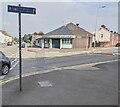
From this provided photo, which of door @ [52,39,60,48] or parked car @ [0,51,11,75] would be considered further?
door @ [52,39,60,48]

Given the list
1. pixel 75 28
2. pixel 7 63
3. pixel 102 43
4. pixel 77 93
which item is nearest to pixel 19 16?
pixel 77 93

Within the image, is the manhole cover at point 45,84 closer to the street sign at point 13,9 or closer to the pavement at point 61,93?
the pavement at point 61,93

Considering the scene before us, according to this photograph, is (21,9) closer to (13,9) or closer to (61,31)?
(13,9)

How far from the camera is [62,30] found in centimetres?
5584

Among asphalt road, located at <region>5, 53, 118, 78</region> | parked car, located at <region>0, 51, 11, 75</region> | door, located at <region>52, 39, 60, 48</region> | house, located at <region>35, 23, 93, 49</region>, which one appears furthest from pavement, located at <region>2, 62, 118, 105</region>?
door, located at <region>52, 39, 60, 48</region>

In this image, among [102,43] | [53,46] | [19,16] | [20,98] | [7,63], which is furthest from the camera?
[102,43]

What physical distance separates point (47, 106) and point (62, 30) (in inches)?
1969

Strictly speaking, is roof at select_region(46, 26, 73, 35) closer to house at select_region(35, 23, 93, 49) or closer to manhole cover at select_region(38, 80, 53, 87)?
house at select_region(35, 23, 93, 49)

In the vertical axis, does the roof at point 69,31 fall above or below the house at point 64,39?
above

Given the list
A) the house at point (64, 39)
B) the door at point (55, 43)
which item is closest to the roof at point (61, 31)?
the house at point (64, 39)

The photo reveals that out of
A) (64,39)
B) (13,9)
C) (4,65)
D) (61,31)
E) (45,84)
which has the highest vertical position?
(61,31)

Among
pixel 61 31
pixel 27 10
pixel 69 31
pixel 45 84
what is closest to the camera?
pixel 27 10

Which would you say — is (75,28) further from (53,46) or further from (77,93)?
(77,93)

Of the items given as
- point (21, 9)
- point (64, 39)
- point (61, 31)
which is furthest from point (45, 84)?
point (61, 31)
